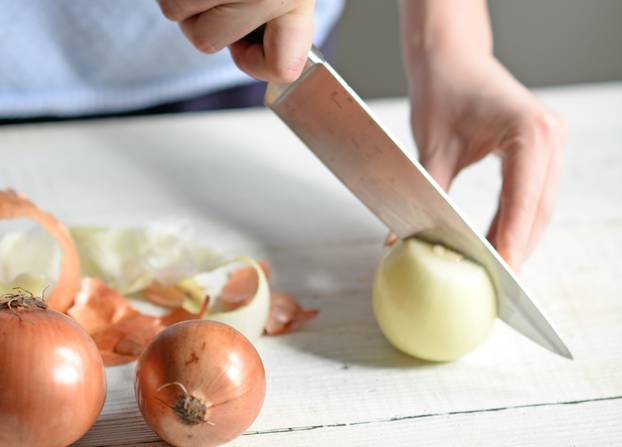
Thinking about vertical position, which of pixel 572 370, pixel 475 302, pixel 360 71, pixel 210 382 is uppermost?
pixel 210 382

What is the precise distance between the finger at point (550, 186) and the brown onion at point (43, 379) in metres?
0.56

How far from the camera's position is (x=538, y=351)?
0.99 m

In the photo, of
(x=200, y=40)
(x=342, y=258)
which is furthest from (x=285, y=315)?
(x=200, y=40)

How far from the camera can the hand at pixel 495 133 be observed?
3.34 ft

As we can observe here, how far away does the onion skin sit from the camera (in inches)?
30.5

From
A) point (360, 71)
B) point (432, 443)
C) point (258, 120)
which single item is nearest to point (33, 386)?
point (432, 443)

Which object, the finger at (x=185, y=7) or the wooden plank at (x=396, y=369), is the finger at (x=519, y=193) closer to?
the wooden plank at (x=396, y=369)

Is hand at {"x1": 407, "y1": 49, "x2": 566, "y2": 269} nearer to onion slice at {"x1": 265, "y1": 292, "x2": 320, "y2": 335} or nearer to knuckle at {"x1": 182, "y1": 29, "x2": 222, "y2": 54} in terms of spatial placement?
onion slice at {"x1": 265, "y1": 292, "x2": 320, "y2": 335}

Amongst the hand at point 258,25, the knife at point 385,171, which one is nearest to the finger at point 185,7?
the hand at point 258,25

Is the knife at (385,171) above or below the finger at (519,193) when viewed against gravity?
above

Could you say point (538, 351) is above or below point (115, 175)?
below

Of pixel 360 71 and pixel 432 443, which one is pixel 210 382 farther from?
pixel 360 71

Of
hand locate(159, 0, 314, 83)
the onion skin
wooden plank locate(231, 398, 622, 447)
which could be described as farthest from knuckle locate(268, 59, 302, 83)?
wooden plank locate(231, 398, 622, 447)

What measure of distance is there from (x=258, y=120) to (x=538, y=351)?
0.66 metres
